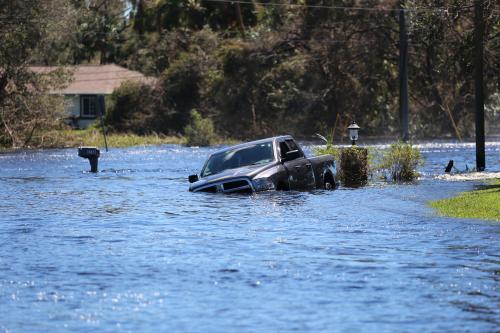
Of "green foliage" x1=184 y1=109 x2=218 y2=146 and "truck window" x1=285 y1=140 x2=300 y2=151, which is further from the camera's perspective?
"green foliage" x1=184 y1=109 x2=218 y2=146

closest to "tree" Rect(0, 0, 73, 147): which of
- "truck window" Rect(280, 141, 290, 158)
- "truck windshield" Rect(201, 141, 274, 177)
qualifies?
"truck window" Rect(280, 141, 290, 158)

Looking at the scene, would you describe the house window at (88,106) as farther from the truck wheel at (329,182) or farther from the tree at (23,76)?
the truck wheel at (329,182)

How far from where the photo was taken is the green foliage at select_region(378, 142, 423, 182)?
3356cm

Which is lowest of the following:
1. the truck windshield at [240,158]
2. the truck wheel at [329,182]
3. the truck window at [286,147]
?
the truck wheel at [329,182]

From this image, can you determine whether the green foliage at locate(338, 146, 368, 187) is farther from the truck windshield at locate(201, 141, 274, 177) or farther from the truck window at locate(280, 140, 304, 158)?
the truck windshield at locate(201, 141, 274, 177)

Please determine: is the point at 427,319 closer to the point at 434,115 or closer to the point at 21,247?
the point at 21,247

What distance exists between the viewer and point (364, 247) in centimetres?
1803

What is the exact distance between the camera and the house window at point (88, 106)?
88.8 m

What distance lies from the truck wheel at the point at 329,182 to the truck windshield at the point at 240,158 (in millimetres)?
2660

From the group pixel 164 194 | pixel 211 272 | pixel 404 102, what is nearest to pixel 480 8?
pixel 164 194

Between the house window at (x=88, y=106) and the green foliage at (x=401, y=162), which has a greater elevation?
the house window at (x=88, y=106)

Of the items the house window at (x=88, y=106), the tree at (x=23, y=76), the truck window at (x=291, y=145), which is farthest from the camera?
the house window at (x=88, y=106)

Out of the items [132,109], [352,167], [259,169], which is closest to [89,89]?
[132,109]

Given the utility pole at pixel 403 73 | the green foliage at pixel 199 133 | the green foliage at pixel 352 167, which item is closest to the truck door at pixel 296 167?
the green foliage at pixel 352 167
